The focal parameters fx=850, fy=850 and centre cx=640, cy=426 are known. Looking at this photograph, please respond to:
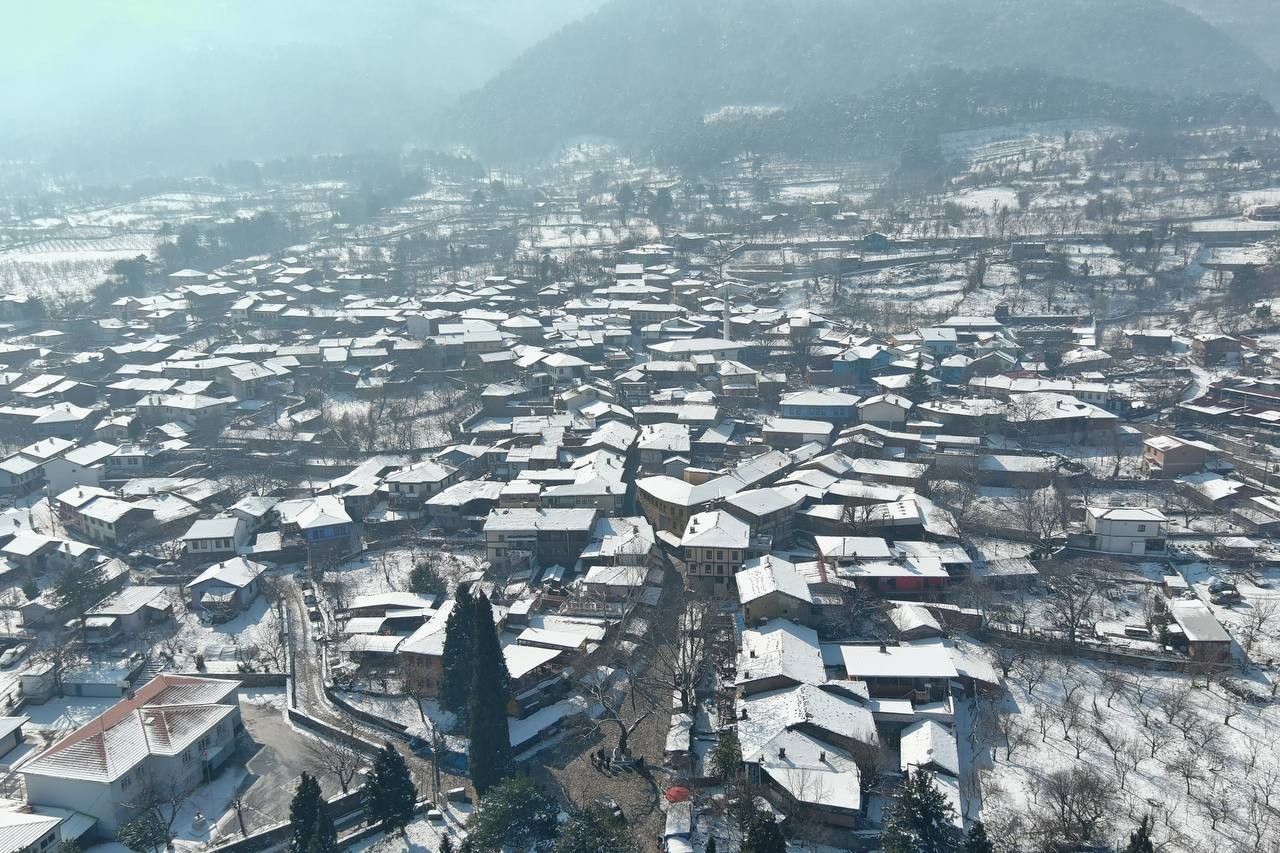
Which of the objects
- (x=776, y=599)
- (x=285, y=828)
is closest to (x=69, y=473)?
(x=285, y=828)

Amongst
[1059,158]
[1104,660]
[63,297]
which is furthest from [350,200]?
[1104,660]

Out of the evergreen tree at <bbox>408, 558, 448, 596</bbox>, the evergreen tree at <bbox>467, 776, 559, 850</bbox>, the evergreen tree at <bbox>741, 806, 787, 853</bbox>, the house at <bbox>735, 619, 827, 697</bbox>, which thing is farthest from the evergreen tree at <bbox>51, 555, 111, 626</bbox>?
the evergreen tree at <bbox>741, 806, 787, 853</bbox>

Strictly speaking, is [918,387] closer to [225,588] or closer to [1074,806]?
[1074,806]

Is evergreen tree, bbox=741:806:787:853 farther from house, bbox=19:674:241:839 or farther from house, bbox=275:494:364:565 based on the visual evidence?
house, bbox=275:494:364:565

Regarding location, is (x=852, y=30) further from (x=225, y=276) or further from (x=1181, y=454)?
(x=1181, y=454)

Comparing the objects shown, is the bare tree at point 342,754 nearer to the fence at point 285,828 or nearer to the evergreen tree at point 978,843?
the fence at point 285,828

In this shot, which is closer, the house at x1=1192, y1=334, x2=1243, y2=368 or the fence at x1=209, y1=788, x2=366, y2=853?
the fence at x1=209, y1=788, x2=366, y2=853
